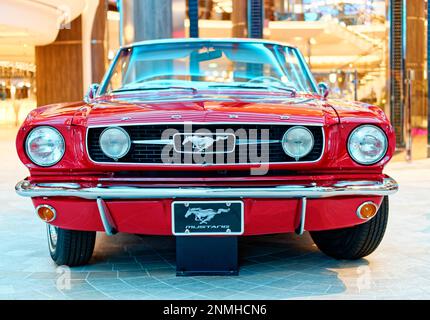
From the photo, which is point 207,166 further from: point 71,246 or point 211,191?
point 71,246

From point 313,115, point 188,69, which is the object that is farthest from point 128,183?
point 188,69

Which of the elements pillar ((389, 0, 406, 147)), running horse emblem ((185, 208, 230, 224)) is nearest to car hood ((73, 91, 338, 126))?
running horse emblem ((185, 208, 230, 224))

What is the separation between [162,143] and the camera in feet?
10.2

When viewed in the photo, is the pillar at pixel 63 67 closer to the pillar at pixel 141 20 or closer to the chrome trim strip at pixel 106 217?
the pillar at pixel 141 20

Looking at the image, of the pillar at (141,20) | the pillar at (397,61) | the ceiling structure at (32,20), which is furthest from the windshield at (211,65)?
the ceiling structure at (32,20)

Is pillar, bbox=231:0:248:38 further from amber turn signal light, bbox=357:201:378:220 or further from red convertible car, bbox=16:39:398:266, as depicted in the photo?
amber turn signal light, bbox=357:201:378:220

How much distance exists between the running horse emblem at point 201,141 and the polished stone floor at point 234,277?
68 cm

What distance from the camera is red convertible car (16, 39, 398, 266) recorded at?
→ 3.07 meters

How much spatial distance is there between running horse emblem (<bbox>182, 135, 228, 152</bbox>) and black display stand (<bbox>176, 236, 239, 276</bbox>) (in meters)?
0.53

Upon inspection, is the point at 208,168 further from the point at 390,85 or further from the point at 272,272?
the point at 390,85

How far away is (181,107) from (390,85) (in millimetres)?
7917

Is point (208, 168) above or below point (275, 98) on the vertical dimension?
below

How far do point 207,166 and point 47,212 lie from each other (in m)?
0.82
